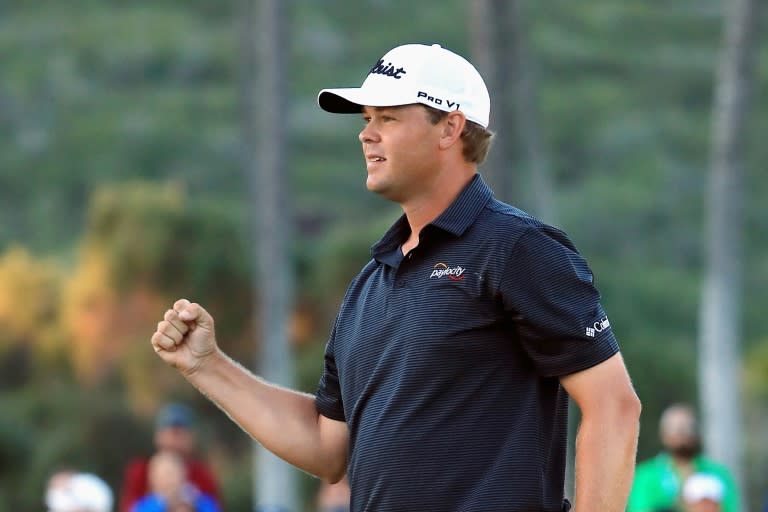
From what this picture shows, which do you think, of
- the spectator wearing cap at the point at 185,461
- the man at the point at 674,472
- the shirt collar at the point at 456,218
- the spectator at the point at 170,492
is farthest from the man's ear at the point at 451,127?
the spectator wearing cap at the point at 185,461

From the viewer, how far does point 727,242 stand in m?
16.2

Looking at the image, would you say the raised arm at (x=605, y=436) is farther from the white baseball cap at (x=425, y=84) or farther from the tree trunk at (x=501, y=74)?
the tree trunk at (x=501, y=74)

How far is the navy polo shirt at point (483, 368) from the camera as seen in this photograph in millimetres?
3516

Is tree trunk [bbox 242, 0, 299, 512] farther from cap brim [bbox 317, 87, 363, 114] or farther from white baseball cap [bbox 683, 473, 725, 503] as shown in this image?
cap brim [bbox 317, 87, 363, 114]

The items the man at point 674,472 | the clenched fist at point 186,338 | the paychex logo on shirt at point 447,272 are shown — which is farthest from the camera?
the man at point 674,472

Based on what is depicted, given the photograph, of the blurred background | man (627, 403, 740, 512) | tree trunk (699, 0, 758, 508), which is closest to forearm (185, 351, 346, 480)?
man (627, 403, 740, 512)

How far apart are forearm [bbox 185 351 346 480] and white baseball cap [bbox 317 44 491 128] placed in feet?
2.39

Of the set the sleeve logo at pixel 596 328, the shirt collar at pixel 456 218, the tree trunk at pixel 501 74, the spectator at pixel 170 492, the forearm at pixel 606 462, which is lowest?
the spectator at pixel 170 492

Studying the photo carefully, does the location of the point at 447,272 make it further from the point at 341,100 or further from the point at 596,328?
the point at 341,100

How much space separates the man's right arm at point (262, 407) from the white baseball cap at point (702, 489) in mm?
6005

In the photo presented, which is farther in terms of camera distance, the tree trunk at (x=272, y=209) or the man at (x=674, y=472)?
the tree trunk at (x=272, y=209)

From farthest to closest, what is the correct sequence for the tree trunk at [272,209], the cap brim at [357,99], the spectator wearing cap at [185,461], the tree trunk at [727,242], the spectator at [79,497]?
the tree trunk at [272,209]
the tree trunk at [727,242]
the spectator wearing cap at [185,461]
the spectator at [79,497]
the cap brim at [357,99]

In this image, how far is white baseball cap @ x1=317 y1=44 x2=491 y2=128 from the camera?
146 inches

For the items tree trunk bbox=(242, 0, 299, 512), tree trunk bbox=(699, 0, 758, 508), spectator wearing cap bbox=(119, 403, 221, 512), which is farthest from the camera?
tree trunk bbox=(242, 0, 299, 512)
